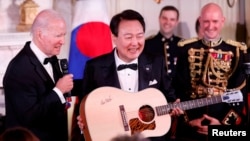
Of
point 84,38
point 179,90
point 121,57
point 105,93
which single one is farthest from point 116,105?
point 84,38

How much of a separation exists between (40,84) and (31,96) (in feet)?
0.29

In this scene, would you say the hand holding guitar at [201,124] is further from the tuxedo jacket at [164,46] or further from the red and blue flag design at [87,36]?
Result: the tuxedo jacket at [164,46]

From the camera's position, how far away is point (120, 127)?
2.91m

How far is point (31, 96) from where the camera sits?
2809mm

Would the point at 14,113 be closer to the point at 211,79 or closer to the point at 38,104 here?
the point at 38,104

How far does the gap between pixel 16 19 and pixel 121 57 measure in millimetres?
1756

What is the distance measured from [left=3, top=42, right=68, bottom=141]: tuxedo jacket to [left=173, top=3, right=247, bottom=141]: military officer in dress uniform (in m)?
1.05

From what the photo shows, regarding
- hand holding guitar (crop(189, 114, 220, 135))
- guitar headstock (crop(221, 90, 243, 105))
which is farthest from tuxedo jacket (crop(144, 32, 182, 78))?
guitar headstock (crop(221, 90, 243, 105))

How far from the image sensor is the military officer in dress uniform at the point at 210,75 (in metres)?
3.54

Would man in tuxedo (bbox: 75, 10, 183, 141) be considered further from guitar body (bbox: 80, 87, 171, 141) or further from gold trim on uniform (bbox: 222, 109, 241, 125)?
gold trim on uniform (bbox: 222, 109, 241, 125)

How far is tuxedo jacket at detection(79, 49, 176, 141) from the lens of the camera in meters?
3.00

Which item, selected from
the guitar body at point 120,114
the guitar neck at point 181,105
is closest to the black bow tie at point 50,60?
the guitar body at point 120,114

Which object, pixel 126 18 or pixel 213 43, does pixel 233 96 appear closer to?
pixel 213 43

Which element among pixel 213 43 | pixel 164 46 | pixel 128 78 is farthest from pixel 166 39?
pixel 128 78
